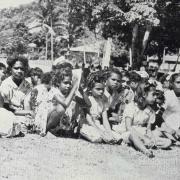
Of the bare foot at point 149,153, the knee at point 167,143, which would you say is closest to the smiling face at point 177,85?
the knee at point 167,143

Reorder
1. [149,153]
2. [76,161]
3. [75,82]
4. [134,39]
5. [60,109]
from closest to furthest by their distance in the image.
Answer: [76,161], [149,153], [60,109], [75,82], [134,39]

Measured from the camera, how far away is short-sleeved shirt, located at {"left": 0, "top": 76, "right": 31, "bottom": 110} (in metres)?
6.77

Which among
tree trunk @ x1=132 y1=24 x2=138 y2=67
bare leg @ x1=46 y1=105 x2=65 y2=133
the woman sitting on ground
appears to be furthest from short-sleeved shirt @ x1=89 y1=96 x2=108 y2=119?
tree trunk @ x1=132 y1=24 x2=138 y2=67

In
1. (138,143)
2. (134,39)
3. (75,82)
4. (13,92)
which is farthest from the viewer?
(134,39)

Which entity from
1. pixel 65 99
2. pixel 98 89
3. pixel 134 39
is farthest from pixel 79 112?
pixel 134 39

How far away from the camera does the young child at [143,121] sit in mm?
6480

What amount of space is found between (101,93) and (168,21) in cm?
2440

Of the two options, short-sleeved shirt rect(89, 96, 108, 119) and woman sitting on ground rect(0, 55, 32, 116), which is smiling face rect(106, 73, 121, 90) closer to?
short-sleeved shirt rect(89, 96, 108, 119)

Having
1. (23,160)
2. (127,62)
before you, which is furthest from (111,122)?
(127,62)

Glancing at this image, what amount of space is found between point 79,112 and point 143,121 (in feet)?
3.52

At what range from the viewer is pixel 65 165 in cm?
513

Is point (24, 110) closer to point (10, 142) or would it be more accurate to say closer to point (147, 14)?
point (10, 142)

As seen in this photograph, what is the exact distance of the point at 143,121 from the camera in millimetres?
6746

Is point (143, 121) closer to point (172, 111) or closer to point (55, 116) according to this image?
point (172, 111)
